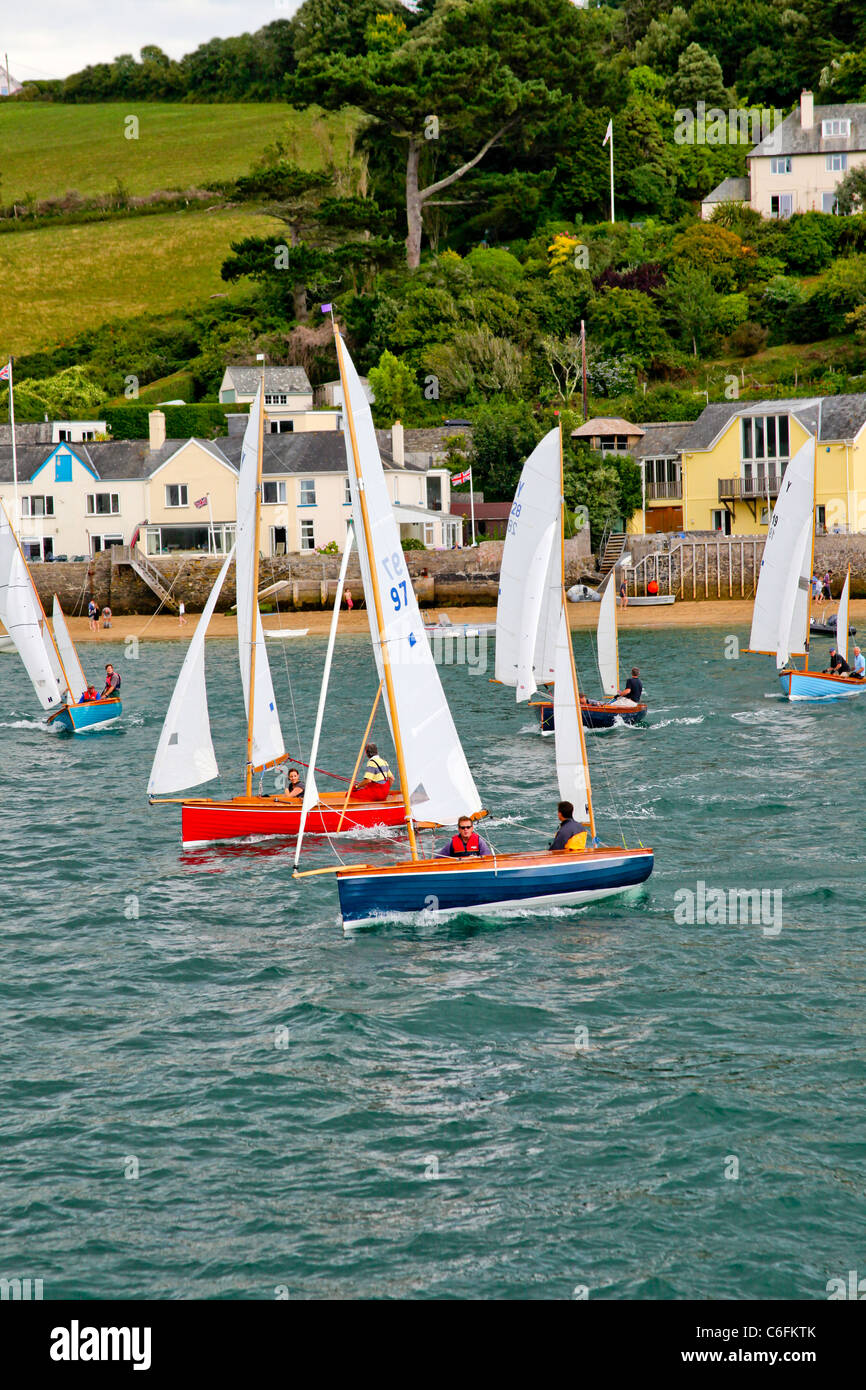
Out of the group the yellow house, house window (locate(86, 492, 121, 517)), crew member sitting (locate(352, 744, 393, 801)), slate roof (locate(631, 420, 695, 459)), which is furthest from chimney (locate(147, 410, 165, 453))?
crew member sitting (locate(352, 744, 393, 801))

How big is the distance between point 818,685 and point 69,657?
2644 centimetres

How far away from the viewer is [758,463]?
8619 cm

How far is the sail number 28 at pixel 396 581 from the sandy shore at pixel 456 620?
49168mm

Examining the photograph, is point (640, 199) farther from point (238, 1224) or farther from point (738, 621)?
point (238, 1224)

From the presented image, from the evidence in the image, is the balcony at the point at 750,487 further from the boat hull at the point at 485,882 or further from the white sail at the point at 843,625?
the boat hull at the point at 485,882

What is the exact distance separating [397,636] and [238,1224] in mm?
11329

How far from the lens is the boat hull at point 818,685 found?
50.1m

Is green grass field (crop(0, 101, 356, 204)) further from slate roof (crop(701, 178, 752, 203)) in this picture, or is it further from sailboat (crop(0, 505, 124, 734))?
sailboat (crop(0, 505, 124, 734))

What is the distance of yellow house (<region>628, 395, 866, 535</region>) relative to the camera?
83.6 meters

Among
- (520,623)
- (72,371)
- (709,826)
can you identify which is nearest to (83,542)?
(72,371)

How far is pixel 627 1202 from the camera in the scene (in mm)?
15547

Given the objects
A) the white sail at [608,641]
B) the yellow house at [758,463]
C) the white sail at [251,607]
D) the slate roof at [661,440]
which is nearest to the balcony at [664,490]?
the yellow house at [758,463]

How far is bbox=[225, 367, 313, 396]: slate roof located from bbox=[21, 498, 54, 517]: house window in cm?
2082

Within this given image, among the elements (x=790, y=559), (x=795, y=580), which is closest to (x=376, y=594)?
(x=795, y=580)
